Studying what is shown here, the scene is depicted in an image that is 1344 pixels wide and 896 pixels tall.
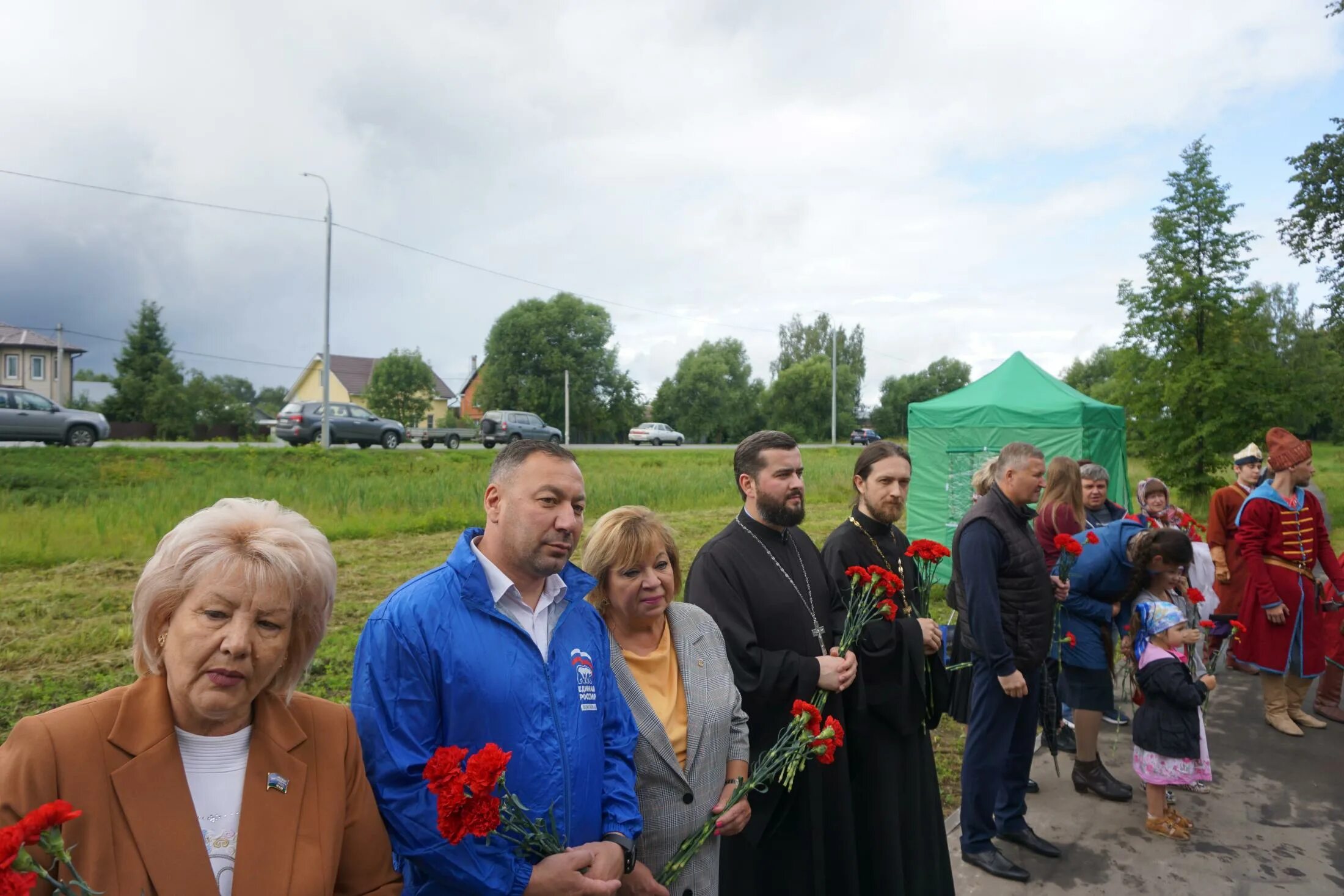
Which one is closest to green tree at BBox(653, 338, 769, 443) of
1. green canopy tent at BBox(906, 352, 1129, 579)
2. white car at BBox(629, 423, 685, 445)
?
white car at BBox(629, 423, 685, 445)

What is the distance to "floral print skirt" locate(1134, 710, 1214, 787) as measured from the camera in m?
4.06

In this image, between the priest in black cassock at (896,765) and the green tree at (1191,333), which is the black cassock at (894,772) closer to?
the priest in black cassock at (896,765)

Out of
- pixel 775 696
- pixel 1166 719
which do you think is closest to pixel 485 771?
pixel 775 696

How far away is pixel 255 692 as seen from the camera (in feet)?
5.43

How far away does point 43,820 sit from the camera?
1.12 metres

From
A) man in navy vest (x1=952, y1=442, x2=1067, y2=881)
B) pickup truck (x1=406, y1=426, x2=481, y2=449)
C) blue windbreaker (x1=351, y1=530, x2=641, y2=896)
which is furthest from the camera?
pickup truck (x1=406, y1=426, x2=481, y2=449)

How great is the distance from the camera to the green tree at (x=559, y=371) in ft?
154

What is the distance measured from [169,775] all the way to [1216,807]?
495cm

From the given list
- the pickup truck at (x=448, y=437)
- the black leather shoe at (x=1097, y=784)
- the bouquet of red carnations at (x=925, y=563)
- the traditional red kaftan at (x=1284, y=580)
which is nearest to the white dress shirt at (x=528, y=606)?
the bouquet of red carnations at (x=925, y=563)

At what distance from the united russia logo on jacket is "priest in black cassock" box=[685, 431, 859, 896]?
736mm

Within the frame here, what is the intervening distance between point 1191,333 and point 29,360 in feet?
181

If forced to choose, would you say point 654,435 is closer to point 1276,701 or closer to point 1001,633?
point 1276,701

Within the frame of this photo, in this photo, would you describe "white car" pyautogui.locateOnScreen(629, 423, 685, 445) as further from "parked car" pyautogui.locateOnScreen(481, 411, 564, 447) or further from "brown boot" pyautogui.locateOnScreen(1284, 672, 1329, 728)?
"brown boot" pyautogui.locateOnScreen(1284, 672, 1329, 728)

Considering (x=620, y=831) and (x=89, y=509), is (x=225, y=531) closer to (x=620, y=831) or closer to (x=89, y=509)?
(x=620, y=831)
